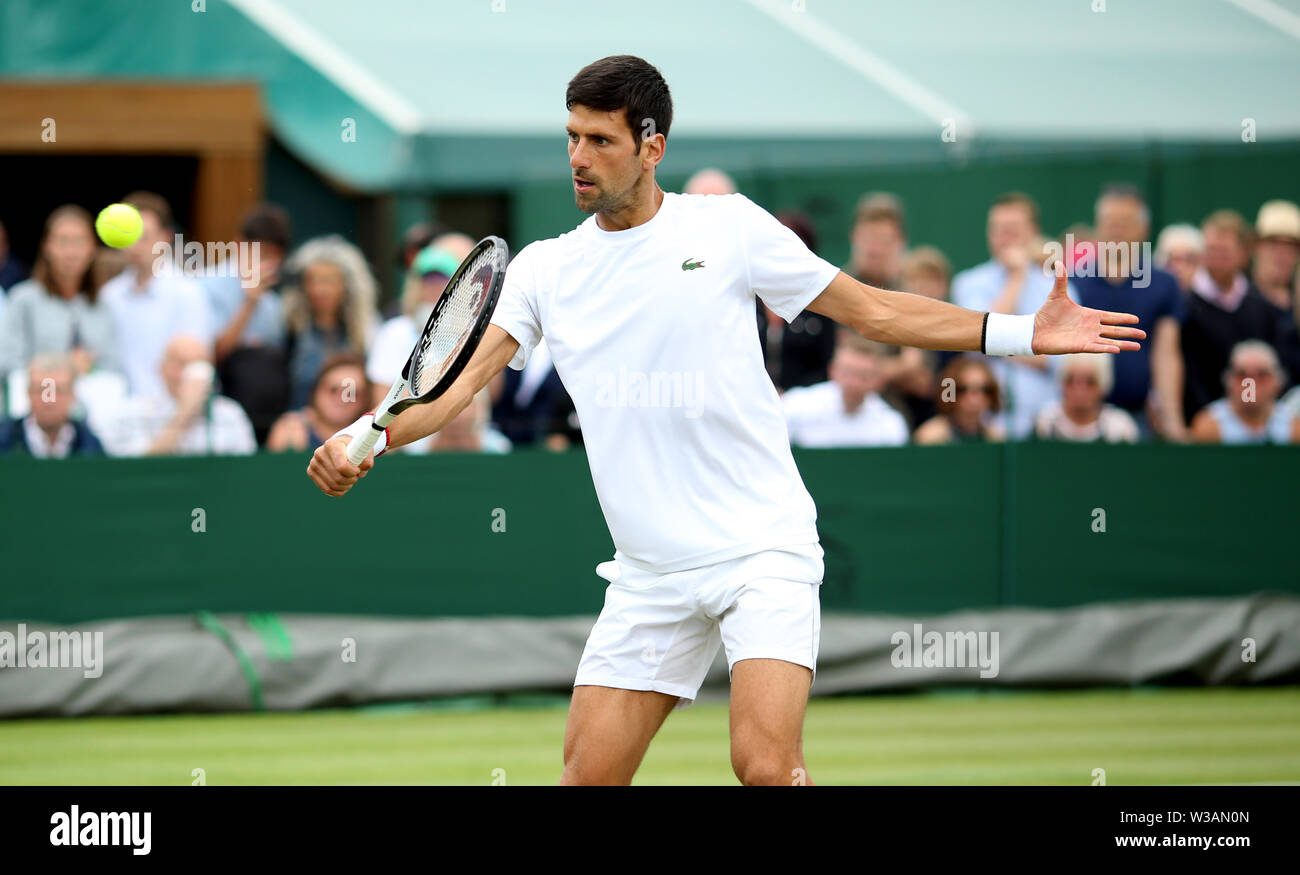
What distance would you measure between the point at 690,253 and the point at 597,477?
0.64m

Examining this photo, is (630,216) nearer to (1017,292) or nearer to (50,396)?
(50,396)

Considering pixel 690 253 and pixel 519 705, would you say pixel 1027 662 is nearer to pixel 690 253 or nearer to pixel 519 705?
pixel 519 705

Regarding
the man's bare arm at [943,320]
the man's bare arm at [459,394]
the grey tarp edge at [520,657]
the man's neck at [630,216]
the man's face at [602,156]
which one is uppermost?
the man's face at [602,156]

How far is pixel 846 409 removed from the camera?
10.2 metres

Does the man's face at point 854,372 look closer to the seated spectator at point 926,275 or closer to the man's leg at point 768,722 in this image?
the seated spectator at point 926,275

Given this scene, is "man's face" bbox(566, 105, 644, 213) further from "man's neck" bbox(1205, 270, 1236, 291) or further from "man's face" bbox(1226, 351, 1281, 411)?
"man's neck" bbox(1205, 270, 1236, 291)

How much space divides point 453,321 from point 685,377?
655mm

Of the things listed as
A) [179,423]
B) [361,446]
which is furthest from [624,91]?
[179,423]

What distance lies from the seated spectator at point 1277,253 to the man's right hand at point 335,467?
24.7ft

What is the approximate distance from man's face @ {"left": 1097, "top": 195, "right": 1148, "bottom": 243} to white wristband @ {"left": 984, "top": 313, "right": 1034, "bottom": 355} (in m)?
5.64

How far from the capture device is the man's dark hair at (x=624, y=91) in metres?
4.86

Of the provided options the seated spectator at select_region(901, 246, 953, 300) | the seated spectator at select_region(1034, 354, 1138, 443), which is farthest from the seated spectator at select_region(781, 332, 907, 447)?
the seated spectator at select_region(1034, 354, 1138, 443)

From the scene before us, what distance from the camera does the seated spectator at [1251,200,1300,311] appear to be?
36.3 feet

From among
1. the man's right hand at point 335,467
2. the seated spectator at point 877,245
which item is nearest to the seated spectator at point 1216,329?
the seated spectator at point 877,245
